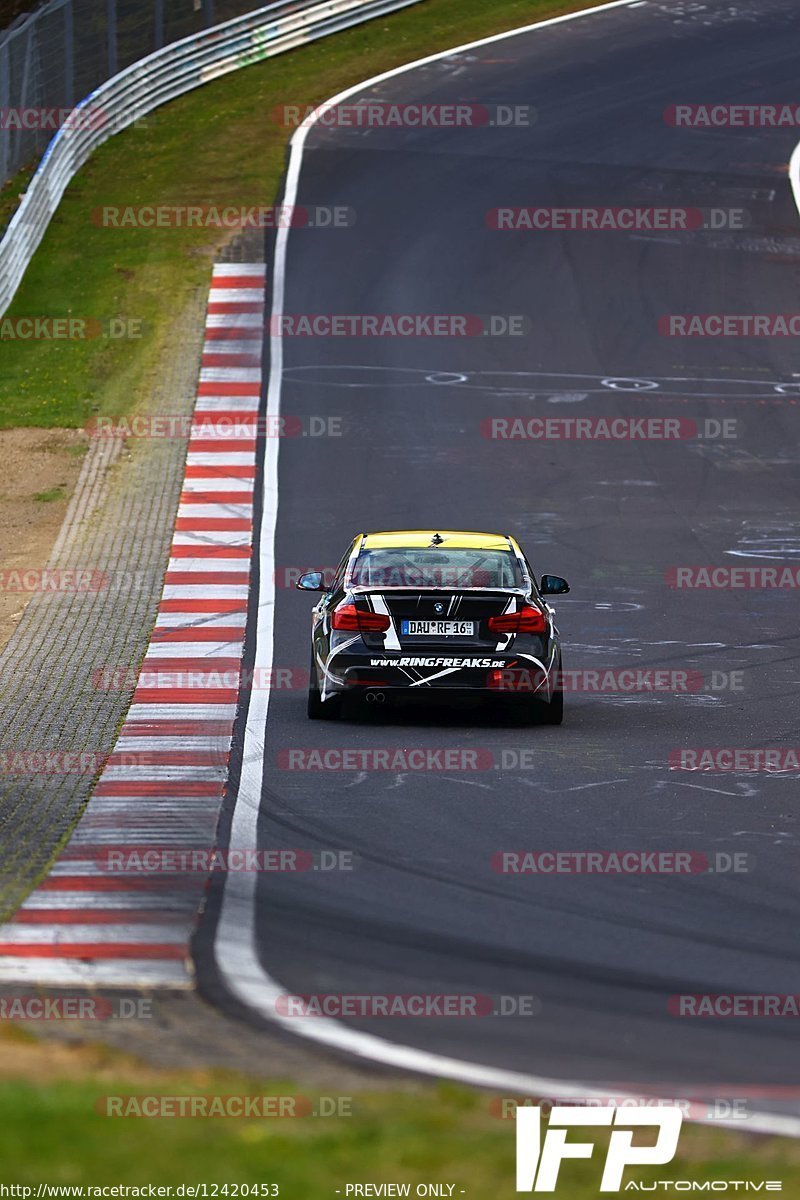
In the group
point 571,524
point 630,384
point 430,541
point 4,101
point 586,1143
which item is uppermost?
point 4,101

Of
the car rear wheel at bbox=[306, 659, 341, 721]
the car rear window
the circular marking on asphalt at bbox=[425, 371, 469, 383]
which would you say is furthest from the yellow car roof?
the circular marking on asphalt at bbox=[425, 371, 469, 383]

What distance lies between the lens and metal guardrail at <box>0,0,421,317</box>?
34281mm

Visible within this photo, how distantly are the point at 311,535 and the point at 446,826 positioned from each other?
10.4 m

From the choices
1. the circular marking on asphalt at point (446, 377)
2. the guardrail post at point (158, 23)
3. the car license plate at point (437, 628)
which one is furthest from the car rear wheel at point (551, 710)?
the guardrail post at point (158, 23)

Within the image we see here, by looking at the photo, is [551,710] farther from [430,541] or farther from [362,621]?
[430,541]

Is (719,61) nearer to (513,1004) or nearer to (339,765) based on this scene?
(339,765)

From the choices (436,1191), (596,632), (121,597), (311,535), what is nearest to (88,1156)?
(436,1191)

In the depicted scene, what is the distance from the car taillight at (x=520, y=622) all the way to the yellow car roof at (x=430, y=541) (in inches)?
46.4

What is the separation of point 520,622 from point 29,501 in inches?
436

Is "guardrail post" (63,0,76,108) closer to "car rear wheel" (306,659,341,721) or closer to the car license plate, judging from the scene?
"car rear wheel" (306,659,341,721)

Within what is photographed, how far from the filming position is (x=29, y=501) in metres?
24.2

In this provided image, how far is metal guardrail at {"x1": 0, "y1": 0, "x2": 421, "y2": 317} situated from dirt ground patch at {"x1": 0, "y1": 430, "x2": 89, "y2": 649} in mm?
6155

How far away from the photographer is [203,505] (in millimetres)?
23328

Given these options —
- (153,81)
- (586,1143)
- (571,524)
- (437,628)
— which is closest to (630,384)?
(571,524)
